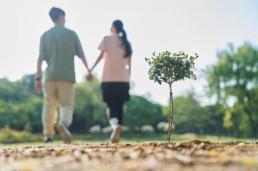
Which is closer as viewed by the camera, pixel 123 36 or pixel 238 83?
pixel 123 36

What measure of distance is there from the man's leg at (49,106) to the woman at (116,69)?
788 millimetres

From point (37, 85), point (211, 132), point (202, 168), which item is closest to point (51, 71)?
point (37, 85)

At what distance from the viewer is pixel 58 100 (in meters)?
9.74

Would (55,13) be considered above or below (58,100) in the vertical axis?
above

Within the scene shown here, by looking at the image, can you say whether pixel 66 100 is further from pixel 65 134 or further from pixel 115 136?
pixel 115 136

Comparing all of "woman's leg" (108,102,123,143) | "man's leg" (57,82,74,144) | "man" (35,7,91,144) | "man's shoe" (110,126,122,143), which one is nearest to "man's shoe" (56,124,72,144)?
"man's leg" (57,82,74,144)

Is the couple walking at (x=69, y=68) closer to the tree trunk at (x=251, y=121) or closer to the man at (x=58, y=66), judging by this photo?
the man at (x=58, y=66)

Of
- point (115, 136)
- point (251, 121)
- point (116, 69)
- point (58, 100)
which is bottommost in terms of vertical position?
point (115, 136)

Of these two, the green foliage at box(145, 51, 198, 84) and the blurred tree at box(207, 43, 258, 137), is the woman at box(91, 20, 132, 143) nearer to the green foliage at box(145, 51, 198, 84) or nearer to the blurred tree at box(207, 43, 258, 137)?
the green foliage at box(145, 51, 198, 84)

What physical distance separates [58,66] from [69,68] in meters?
0.19

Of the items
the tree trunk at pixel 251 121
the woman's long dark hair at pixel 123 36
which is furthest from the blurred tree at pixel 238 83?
the woman's long dark hair at pixel 123 36

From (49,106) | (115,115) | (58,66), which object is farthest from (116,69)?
(49,106)

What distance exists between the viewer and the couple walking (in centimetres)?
955

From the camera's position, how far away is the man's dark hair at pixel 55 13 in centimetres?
967
